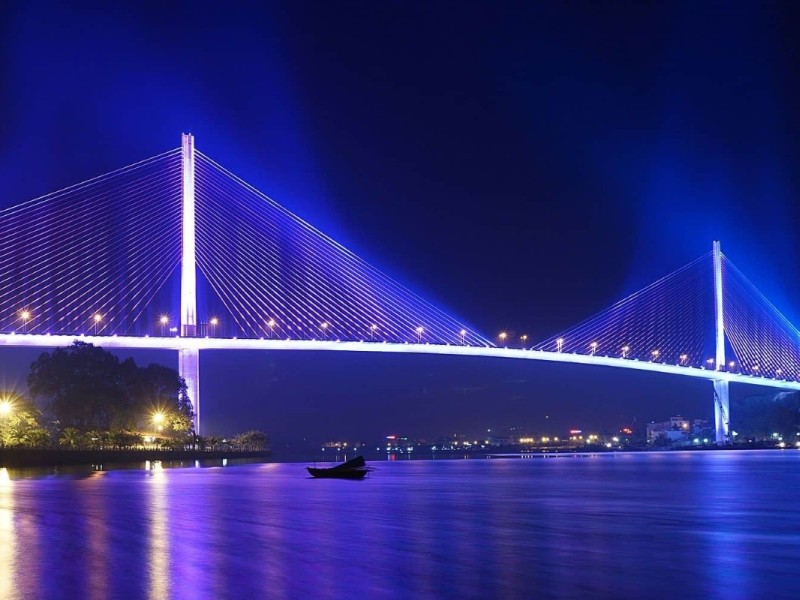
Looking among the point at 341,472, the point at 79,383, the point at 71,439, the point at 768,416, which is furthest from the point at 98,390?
the point at 768,416

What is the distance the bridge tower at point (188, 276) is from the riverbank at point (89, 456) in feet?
20.5

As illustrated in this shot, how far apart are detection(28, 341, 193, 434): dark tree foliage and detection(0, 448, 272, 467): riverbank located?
3.02 meters

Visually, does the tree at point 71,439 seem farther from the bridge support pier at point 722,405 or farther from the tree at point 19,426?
the bridge support pier at point 722,405

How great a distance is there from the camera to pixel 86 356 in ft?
236

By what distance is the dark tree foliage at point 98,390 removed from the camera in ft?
235

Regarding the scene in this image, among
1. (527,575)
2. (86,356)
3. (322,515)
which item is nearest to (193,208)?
(86,356)

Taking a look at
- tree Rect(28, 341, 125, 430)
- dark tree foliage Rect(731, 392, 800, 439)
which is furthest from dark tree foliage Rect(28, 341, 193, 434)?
dark tree foliage Rect(731, 392, 800, 439)

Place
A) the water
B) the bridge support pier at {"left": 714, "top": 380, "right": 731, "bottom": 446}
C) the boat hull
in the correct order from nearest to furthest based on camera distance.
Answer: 1. the water
2. the boat hull
3. the bridge support pier at {"left": 714, "top": 380, "right": 731, "bottom": 446}

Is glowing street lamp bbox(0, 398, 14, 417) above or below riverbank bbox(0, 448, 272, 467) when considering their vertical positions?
above

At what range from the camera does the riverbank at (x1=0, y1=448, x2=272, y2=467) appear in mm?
59312

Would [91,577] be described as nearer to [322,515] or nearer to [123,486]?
[322,515]

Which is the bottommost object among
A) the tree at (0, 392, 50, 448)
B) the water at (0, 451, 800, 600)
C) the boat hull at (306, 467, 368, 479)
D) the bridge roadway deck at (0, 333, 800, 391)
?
the boat hull at (306, 467, 368, 479)

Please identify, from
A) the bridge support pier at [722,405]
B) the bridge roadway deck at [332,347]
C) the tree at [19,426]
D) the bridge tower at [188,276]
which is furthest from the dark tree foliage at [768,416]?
the tree at [19,426]

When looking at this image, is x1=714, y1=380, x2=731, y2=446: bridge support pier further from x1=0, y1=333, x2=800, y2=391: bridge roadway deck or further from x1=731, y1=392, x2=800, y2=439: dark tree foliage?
x1=731, y1=392, x2=800, y2=439: dark tree foliage
